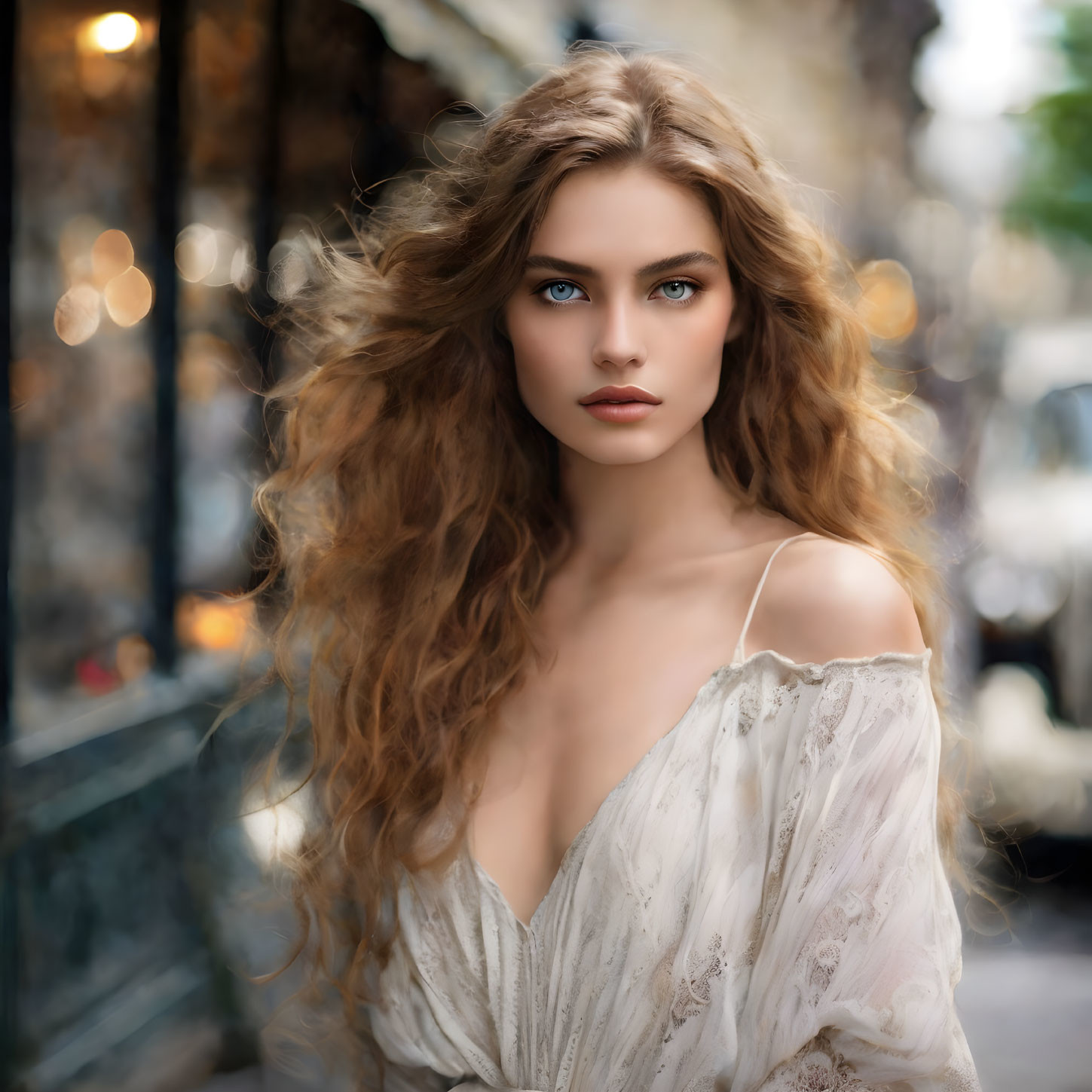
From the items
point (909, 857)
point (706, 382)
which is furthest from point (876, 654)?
point (706, 382)

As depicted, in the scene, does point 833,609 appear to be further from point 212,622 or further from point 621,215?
point 212,622

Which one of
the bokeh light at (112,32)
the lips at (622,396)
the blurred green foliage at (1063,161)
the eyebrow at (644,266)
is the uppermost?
the bokeh light at (112,32)

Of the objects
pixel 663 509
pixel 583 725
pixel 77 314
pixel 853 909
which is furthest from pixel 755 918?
pixel 77 314

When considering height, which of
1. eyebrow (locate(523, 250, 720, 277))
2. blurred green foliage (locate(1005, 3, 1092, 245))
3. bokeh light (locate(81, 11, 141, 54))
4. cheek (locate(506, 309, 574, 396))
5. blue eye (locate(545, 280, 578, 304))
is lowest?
cheek (locate(506, 309, 574, 396))

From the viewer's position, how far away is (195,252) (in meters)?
2.04

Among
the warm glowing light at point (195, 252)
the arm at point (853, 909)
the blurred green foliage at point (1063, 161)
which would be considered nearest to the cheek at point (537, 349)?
the arm at point (853, 909)

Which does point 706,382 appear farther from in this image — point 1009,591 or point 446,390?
point 1009,591

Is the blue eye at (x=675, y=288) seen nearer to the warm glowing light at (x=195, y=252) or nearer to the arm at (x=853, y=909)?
the arm at (x=853, y=909)

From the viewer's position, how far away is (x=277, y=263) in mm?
2213

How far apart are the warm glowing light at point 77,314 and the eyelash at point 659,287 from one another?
42.7 inches

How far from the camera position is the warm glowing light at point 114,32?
1.73 metres

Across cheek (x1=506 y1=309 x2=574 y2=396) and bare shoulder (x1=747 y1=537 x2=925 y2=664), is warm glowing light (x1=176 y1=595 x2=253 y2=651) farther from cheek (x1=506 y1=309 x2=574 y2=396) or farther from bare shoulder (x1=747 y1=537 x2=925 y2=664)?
bare shoulder (x1=747 y1=537 x2=925 y2=664)

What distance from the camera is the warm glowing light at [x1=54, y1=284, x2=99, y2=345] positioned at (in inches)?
66.0

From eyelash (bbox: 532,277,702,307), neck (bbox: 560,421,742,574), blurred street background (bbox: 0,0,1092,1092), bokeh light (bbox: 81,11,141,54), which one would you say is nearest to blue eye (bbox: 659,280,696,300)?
eyelash (bbox: 532,277,702,307)
